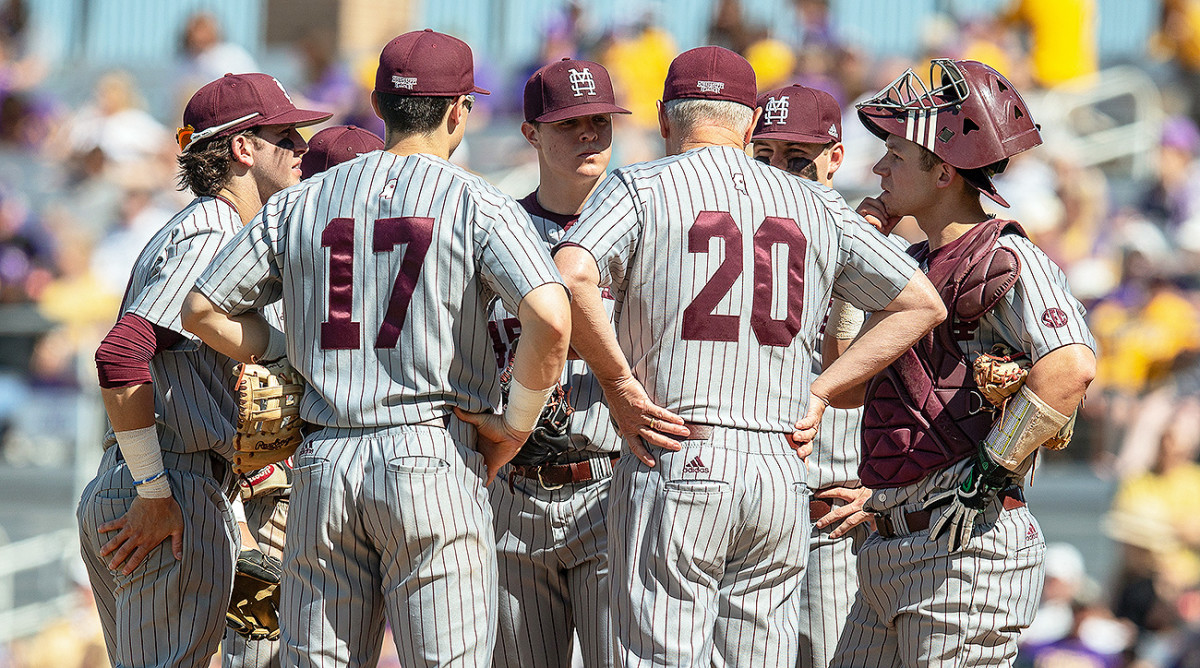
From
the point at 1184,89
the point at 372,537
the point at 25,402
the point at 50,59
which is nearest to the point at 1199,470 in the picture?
the point at 1184,89

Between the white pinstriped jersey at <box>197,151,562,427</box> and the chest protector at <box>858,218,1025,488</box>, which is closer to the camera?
the white pinstriped jersey at <box>197,151,562,427</box>

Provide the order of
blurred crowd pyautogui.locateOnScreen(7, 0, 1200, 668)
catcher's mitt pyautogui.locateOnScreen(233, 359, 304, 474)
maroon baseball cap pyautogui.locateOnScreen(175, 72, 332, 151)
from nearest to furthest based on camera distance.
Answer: catcher's mitt pyautogui.locateOnScreen(233, 359, 304, 474), maroon baseball cap pyautogui.locateOnScreen(175, 72, 332, 151), blurred crowd pyautogui.locateOnScreen(7, 0, 1200, 668)

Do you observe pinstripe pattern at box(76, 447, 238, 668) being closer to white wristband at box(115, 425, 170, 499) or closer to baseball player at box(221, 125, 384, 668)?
white wristband at box(115, 425, 170, 499)

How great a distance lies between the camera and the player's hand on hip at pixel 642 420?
4301mm

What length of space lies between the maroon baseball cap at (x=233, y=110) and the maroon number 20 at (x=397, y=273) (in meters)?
0.93

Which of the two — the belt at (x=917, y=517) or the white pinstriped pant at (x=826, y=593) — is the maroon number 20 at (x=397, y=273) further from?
the white pinstriped pant at (x=826, y=593)

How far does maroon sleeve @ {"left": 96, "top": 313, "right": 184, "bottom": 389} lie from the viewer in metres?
4.39

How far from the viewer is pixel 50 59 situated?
17.7 meters

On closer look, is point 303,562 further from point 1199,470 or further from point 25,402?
point 25,402

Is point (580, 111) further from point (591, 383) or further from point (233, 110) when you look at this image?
point (233, 110)

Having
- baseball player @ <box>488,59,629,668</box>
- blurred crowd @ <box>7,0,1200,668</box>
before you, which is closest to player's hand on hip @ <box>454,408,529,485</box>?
baseball player @ <box>488,59,629,668</box>

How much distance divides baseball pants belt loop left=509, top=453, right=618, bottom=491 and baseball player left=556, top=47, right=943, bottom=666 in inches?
22.9

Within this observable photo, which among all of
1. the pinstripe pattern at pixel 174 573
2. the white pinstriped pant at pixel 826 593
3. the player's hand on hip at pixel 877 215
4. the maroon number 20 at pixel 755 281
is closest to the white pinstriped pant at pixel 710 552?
the maroon number 20 at pixel 755 281

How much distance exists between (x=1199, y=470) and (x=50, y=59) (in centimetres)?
1373
